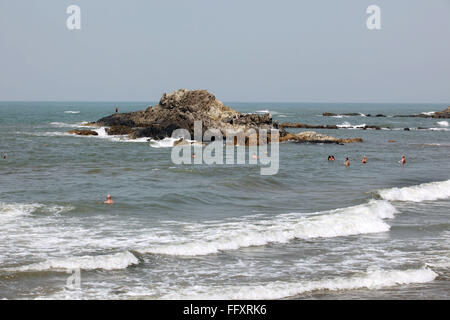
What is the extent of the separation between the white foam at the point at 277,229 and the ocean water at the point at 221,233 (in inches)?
1.7

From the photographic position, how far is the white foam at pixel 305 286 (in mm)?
12663

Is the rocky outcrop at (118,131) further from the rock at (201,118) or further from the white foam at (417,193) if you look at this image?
the white foam at (417,193)

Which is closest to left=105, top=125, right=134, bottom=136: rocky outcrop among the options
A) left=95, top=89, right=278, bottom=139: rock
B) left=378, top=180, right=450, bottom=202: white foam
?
left=95, top=89, right=278, bottom=139: rock

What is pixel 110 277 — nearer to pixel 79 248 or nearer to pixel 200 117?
pixel 79 248

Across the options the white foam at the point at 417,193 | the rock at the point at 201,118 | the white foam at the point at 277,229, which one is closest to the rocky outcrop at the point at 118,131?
the rock at the point at 201,118

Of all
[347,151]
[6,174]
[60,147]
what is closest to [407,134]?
[347,151]

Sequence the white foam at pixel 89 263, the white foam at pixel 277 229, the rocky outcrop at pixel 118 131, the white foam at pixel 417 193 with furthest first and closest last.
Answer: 1. the rocky outcrop at pixel 118 131
2. the white foam at pixel 417 193
3. the white foam at pixel 277 229
4. the white foam at pixel 89 263

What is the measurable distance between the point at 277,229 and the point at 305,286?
6003 mm

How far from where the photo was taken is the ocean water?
530 inches

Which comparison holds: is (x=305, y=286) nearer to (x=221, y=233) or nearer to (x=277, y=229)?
(x=221, y=233)

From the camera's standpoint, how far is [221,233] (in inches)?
735

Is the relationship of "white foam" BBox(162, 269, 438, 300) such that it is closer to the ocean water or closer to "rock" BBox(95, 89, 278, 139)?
the ocean water

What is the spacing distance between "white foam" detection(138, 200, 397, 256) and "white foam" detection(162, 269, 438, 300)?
12.2 ft

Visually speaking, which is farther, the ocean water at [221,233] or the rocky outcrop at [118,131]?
the rocky outcrop at [118,131]
